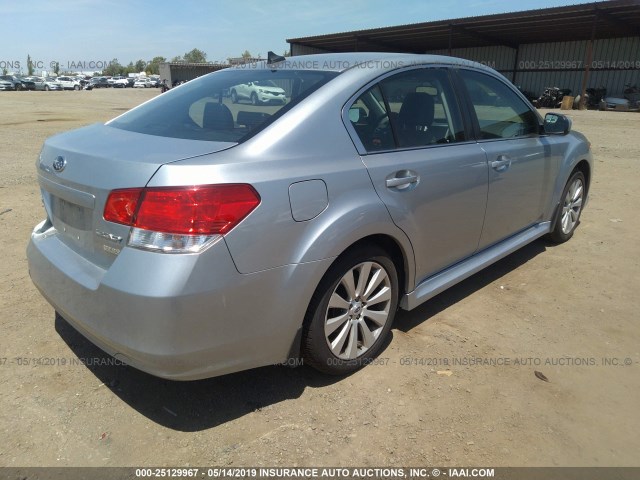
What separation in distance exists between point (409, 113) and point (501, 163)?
896 mm

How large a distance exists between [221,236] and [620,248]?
4446 millimetres

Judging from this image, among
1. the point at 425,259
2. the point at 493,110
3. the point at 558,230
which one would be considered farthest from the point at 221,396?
the point at 558,230

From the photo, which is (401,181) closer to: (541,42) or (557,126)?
(557,126)

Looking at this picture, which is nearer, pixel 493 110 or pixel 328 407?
pixel 328 407

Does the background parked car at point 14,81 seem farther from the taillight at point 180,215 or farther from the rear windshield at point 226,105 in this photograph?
the taillight at point 180,215

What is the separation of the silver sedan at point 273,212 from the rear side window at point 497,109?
3 centimetres

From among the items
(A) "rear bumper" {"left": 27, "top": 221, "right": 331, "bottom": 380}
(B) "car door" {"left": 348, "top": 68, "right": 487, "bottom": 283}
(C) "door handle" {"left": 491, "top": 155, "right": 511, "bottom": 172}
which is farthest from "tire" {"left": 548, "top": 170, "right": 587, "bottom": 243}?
(A) "rear bumper" {"left": 27, "top": 221, "right": 331, "bottom": 380}

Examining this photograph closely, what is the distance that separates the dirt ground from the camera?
2150 millimetres

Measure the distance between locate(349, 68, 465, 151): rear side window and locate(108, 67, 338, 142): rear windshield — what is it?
29 centimetres

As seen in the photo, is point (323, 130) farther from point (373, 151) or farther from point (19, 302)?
point (19, 302)

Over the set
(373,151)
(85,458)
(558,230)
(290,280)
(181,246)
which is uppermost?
(373,151)

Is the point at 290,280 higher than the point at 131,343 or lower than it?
A: higher

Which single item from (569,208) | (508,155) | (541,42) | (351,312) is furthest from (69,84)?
(351,312)

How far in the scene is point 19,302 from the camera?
3.38 metres
